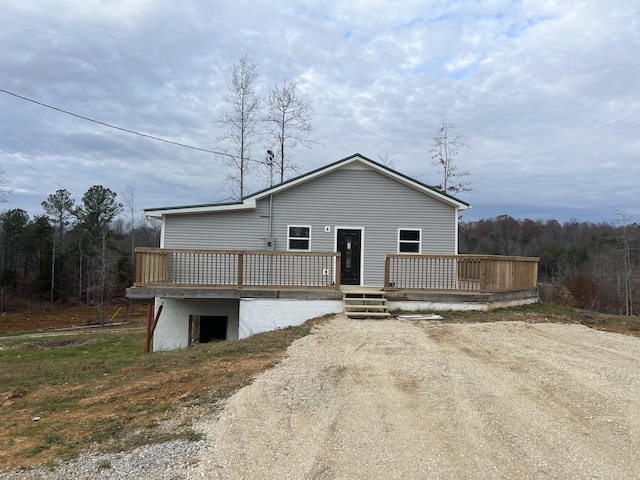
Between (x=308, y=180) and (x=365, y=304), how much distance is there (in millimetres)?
4766

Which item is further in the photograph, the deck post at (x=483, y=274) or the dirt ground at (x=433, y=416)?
the deck post at (x=483, y=274)

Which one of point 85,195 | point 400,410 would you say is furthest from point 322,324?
point 85,195

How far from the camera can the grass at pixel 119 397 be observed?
4.43 m

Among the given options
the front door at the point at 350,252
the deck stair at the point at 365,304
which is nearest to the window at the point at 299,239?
the front door at the point at 350,252

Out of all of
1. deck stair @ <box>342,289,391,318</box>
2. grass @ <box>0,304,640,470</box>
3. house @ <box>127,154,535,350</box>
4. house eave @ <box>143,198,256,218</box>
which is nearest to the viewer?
grass @ <box>0,304,640,470</box>

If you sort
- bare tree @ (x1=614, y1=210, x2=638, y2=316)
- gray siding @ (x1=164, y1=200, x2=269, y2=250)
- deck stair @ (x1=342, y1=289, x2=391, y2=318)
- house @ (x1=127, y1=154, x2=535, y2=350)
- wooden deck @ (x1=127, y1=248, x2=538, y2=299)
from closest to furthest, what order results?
1. deck stair @ (x1=342, y1=289, x2=391, y2=318)
2. wooden deck @ (x1=127, y1=248, x2=538, y2=299)
3. house @ (x1=127, y1=154, x2=535, y2=350)
4. gray siding @ (x1=164, y1=200, x2=269, y2=250)
5. bare tree @ (x1=614, y1=210, x2=638, y2=316)

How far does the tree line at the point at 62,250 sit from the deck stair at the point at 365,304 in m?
36.0

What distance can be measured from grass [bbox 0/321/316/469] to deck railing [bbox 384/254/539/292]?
4104 millimetres

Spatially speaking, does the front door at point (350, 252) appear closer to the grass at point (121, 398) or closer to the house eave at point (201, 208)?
the house eave at point (201, 208)

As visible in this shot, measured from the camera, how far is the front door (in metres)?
14.1

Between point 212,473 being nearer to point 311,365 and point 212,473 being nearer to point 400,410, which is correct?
point 400,410

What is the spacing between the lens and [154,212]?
13.5m

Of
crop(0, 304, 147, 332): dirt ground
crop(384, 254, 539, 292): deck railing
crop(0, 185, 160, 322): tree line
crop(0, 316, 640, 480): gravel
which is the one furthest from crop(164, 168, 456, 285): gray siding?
crop(0, 185, 160, 322): tree line

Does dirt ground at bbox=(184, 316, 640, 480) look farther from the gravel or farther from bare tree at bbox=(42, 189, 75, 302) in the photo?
bare tree at bbox=(42, 189, 75, 302)
